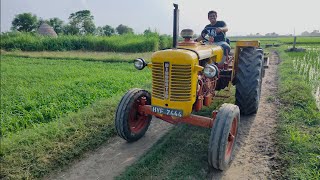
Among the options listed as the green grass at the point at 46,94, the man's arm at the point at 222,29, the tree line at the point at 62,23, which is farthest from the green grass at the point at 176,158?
the tree line at the point at 62,23

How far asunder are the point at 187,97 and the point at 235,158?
115 centimetres

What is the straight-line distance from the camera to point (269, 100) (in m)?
6.37

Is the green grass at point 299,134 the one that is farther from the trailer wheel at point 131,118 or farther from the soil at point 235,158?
the trailer wheel at point 131,118

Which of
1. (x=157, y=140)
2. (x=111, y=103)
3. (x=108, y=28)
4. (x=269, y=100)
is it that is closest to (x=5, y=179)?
(x=157, y=140)

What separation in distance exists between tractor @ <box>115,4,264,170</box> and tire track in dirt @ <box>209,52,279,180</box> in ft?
0.47

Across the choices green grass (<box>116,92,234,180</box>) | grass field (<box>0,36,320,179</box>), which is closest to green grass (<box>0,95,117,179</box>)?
grass field (<box>0,36,320,179</box>)

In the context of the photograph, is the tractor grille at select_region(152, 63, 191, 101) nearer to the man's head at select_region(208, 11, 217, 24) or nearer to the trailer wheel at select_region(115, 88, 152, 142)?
the trailer wheel at select_region(115, 88, 152, 142)

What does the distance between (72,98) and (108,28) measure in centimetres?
7296

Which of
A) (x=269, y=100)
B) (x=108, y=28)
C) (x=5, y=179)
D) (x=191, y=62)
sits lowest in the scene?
(x=5, y=179)

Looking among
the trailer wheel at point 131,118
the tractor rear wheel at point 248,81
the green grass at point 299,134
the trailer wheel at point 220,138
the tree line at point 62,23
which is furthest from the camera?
the tree line at point 62,23

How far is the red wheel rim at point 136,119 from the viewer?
441 centimetres

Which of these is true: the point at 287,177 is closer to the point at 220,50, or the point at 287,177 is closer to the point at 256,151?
the point at 256,151

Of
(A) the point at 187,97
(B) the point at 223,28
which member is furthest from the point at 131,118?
(B) the point at 223,28

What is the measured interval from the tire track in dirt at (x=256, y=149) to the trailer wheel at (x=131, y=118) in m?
1.46
